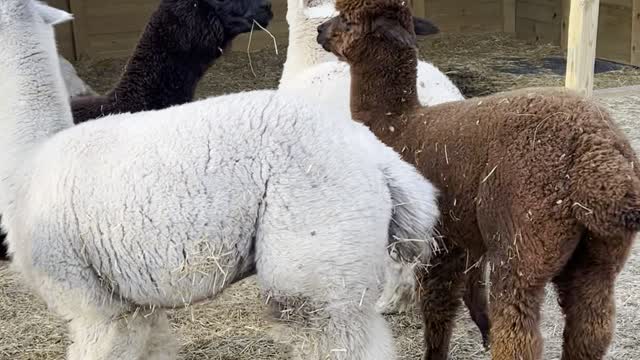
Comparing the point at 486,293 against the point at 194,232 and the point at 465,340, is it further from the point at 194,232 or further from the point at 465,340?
the point at 194,232

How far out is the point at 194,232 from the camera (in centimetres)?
253

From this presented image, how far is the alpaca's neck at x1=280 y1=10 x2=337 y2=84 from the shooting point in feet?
15.5

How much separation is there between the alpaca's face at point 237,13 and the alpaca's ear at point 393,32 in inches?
30.1

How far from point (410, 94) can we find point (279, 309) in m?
1.25

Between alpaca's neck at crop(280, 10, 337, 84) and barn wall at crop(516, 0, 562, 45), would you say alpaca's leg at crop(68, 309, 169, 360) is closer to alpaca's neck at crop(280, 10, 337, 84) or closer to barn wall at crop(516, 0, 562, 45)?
alpaca's neck at crop(280, 10, 337, 84)

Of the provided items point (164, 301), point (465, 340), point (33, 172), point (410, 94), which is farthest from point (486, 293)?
point (33, 172)

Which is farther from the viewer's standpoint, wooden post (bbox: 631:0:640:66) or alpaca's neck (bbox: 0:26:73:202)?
wooden post (bbox: 631:0:640:66)

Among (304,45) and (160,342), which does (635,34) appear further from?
(160,342)

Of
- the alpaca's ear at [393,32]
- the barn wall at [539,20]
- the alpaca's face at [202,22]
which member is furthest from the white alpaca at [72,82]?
the barn wall at [539,20]

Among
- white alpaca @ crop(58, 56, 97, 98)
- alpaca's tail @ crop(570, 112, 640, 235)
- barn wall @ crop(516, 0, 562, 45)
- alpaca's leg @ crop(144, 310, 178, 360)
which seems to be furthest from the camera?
barn wall @ crop(516, 0, 562, 45)

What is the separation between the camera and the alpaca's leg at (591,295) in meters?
2.73

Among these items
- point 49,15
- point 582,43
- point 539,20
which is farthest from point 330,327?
point 539,20

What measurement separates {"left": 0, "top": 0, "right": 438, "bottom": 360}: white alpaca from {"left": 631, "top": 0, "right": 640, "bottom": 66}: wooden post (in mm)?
6950

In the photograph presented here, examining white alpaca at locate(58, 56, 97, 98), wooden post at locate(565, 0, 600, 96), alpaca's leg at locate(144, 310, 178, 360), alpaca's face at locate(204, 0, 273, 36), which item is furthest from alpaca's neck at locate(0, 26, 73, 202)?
white alpaca at locate(58, 56, 97, 98)
